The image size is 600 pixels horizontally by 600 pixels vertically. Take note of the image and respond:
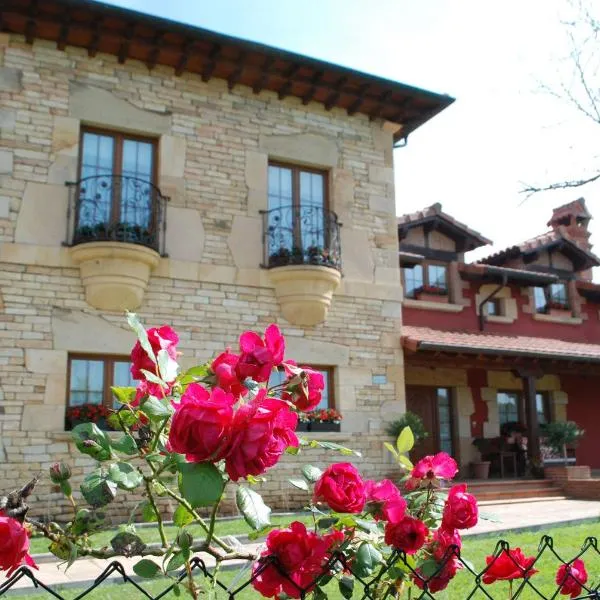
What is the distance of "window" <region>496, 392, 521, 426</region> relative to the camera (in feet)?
48.0

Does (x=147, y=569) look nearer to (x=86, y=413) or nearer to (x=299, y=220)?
(x=86, y=413)

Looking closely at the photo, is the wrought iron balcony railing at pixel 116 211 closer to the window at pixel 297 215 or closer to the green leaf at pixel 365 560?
the window at pixel 297 215

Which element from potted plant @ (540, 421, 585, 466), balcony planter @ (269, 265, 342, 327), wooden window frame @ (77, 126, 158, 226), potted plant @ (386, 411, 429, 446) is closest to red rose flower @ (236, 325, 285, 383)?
wooden window frame @ (77, 126, 158, 226)

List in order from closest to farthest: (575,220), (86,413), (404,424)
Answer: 1. (86,413)
2. (404,424)
3. (575,220)

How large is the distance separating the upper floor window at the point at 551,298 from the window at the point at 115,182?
32.3 feet

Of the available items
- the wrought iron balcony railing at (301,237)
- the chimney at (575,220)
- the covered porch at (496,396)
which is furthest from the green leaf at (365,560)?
the chimney at (575,220)

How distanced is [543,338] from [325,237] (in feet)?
22.9

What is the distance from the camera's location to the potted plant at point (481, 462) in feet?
41.9

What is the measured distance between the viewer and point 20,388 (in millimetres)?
8648

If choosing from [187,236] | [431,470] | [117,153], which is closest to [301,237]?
[187,236]

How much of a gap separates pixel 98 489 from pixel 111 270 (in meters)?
7.98

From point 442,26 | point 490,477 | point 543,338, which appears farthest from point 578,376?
point 442,26

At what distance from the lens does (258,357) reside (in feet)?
5.09

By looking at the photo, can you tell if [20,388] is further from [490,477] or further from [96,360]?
[490,477]
